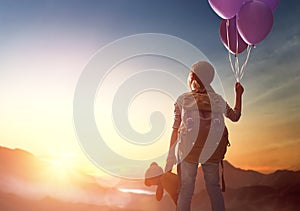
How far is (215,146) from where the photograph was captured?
1.98 meters

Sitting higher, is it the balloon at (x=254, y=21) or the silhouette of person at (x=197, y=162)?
Result: the balloon at (x=254, y=21)

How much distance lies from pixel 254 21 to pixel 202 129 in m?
0.97

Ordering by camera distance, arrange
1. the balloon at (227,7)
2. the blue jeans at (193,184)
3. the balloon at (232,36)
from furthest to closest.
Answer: the balloon at (232,36) < the balloon at (227,7) < the blue jeans at (193,184)

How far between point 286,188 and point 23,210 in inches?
136

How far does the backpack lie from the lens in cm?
197

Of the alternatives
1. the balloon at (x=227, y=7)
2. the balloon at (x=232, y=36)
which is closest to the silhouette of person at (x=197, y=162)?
the balloon at (x=227, y=7)

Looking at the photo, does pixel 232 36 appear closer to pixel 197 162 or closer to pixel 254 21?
pixel 254 21

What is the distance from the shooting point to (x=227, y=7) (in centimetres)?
248

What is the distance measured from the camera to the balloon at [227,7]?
2477 mm

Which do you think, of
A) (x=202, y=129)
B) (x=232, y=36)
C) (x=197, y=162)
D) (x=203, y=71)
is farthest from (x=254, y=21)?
Result: (x=197, y=162)

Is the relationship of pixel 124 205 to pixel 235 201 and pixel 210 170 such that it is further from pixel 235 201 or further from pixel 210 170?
pixel 210 170

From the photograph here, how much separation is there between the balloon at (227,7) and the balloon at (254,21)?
42mm

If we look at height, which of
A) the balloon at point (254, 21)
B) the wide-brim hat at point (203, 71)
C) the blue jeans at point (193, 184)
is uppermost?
the balloon at point (254, 21)

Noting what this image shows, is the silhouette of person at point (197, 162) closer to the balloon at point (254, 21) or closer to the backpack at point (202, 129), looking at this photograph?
the backpack at point (202, 129)
